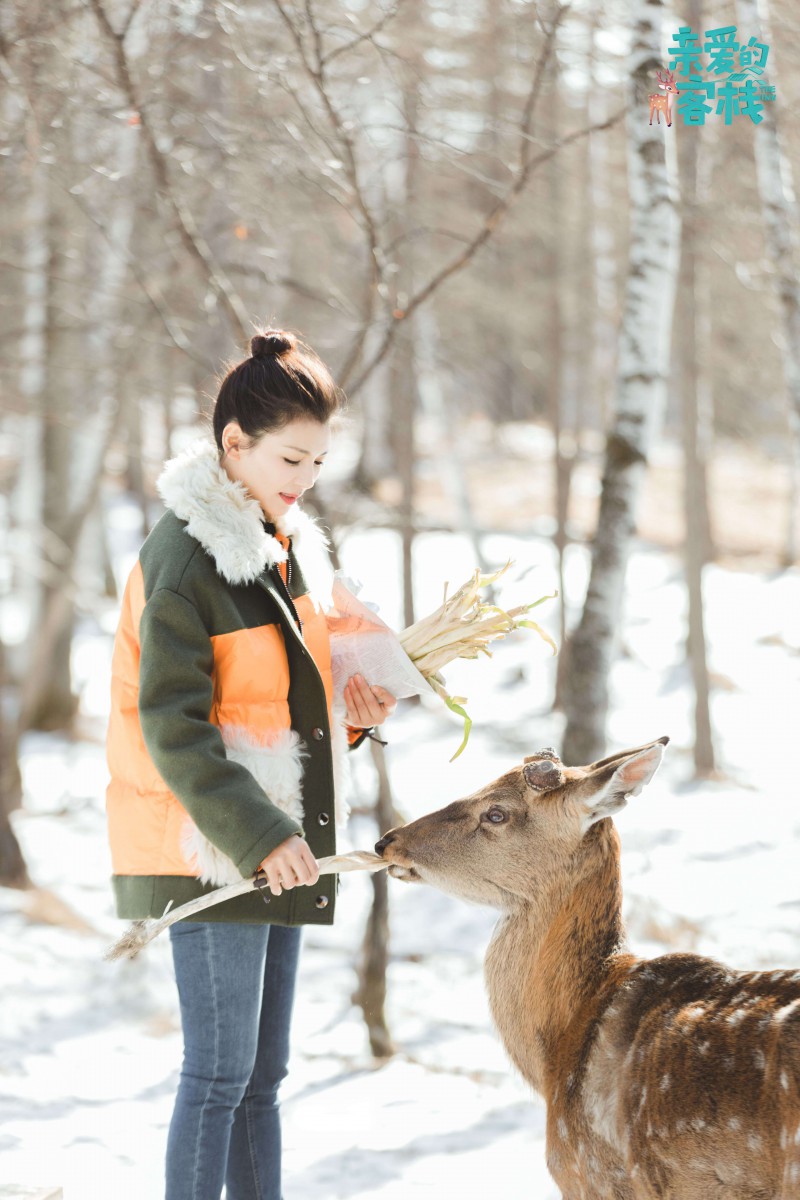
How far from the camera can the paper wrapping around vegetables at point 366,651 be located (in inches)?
118

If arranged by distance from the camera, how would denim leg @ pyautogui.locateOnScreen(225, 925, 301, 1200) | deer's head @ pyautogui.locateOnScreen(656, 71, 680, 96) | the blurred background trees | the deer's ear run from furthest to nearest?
the blurred background trees → deer's head @ pyautogui.locateOnScreen(656, 71, 680, 96) → denim leg @ pyautogui.locateOnScreen(225, 925, 301, 1200) → the deer's ear

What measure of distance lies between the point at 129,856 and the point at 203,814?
10.2 inches

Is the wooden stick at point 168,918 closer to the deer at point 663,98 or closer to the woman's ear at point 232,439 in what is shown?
the woman's ear at point 232,439

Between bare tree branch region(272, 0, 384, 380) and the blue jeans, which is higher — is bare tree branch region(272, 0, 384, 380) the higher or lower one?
the higher one

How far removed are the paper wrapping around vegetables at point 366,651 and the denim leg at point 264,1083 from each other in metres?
0.62

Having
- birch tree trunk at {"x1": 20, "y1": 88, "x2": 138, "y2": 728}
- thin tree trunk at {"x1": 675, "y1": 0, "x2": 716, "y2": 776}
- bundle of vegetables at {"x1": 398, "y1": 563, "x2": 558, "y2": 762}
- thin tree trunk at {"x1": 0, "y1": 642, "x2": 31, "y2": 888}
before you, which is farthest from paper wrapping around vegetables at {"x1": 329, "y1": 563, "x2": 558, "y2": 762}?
thin tree trunk at {"x1": 675, "y1": 0, "x2": 716, "y2": 776}

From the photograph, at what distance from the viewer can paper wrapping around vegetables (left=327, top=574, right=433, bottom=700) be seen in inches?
118

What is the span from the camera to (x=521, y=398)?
27156 mm

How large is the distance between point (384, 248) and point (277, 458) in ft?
8.51

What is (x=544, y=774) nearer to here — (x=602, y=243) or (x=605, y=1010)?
(x=605, y=1010)

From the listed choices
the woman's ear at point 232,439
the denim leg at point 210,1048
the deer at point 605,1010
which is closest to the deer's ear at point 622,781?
the deer at point 605,1010

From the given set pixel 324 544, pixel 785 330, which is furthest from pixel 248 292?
pixel 324 544

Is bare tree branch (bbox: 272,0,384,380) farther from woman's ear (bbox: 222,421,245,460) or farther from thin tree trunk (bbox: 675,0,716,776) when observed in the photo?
thin tree trunk (bbox: 675,0,716,776)

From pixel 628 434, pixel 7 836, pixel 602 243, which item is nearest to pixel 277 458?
pixel 628 434
